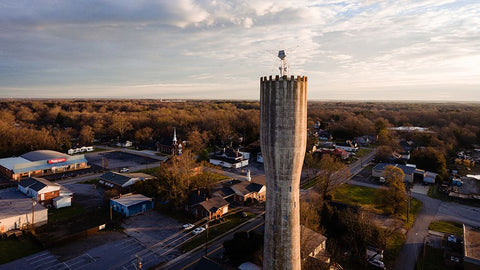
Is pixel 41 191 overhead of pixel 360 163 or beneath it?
overhead

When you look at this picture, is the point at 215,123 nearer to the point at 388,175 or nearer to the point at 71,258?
the point at 388,175

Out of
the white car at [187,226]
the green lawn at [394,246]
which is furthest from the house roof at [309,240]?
the white car at [187,226]

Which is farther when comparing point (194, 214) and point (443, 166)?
point (443, 166)

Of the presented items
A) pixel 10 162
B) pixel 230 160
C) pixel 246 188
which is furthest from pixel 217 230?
pixel 10 162

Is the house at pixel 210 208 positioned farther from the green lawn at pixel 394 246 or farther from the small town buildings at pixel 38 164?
the small town buildings at pixel 38 164

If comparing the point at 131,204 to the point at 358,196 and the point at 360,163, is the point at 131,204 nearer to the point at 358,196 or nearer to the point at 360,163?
the point at 358,196

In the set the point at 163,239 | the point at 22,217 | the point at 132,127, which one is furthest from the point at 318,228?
the point at 132,127
